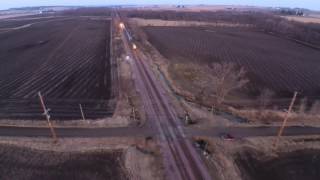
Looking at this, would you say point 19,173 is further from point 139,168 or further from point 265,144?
point 265,144

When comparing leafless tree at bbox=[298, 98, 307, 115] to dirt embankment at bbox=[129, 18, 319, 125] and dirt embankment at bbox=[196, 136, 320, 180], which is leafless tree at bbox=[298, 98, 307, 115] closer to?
dirt embankment at bbox=[129, 18, 319, 125]

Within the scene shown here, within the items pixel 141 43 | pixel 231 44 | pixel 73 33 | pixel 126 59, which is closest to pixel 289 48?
pixel 231 44

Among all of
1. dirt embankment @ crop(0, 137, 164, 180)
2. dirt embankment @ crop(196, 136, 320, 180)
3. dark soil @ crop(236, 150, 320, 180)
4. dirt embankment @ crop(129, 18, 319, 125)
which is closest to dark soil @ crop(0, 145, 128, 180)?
dirt embankment @ crop(0, 137, 164, 180)

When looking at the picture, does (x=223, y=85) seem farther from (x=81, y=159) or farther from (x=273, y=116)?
(x=81, y=159)

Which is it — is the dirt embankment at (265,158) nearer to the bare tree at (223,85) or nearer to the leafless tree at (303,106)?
the leafless tree at (303,106)

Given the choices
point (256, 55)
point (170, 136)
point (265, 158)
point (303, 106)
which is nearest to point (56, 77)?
point (170, 136)
